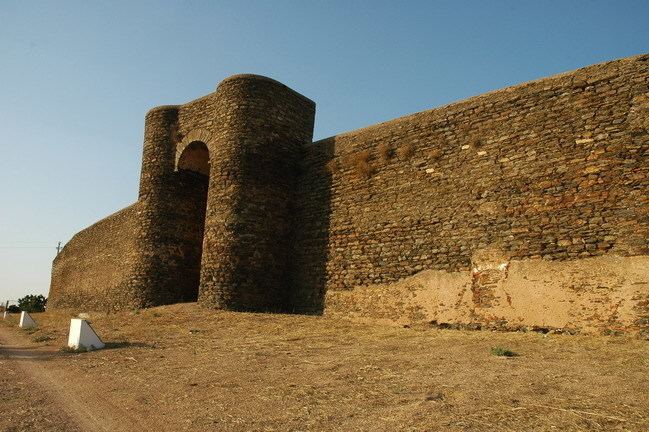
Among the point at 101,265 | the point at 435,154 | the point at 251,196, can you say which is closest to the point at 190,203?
the point at 251,196

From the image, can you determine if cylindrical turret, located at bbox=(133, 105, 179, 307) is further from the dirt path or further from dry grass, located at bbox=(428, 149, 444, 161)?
dry grass, located at bbox=(428, 149, 444, 161)

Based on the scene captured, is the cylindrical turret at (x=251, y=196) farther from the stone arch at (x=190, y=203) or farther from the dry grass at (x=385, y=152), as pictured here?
the dry grass at (x=385, y=152)

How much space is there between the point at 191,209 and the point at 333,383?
36.3ft

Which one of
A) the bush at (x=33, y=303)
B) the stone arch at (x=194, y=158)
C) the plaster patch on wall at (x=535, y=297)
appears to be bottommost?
the bush at (x=33, y=303)

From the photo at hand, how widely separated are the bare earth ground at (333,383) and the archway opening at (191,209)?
590 centimetres

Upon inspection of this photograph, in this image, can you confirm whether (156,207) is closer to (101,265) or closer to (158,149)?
(158,149)

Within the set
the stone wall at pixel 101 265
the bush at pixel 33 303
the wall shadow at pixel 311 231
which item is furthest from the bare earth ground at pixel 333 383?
the bush at pixel 33 303

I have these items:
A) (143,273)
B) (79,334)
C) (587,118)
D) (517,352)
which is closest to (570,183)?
(587,118)

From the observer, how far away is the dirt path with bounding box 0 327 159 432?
4027mm

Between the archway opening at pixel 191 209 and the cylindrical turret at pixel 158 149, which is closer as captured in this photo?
the archway opening at pixel 191 209

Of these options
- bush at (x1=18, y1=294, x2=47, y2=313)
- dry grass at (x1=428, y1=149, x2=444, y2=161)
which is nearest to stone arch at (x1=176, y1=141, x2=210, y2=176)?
dry grass at (x1=428, y1=149, x2=444, y2=161)

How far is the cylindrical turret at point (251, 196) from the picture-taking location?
12008 mm

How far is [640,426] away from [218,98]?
12.1 m

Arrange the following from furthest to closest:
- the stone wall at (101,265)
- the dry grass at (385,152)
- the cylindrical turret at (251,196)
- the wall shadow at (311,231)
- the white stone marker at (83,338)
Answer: the stone wall at (101,265) < the cylindrical turret at (251,196) < the wall shadow at (311,231) < the dry grass at (385,152) < the white stone marker at (83,338)
